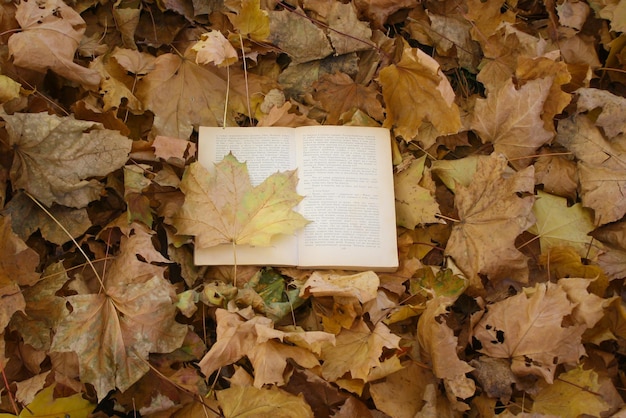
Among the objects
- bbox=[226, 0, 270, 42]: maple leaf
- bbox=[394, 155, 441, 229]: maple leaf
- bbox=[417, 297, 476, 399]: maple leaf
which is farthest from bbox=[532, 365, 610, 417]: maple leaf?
bbox=[226, 0, 270, 42]: maple leaf

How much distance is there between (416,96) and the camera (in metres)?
1.21

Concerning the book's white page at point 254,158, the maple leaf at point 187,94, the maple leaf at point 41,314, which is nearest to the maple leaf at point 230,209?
the book's white page at point 254,158

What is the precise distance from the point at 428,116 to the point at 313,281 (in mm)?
428

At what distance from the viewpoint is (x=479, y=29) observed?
1354 millimetres

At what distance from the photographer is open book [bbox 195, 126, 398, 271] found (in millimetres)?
1176

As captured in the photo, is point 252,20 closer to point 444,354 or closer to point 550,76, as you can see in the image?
point 550,76

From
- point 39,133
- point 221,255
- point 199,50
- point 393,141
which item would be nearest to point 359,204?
point 393,141

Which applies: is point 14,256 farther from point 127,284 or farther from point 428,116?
point 428,116

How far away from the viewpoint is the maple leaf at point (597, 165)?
1210 mm

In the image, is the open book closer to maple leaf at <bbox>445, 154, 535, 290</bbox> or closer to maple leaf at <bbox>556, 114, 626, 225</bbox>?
maple leaf at <bbox>445, 154, 535, 290</bbox>

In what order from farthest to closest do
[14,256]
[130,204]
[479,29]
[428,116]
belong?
[479,29] → [428,116] → [130,204] → [14,256]

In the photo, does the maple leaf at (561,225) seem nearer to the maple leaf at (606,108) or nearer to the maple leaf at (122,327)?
the maple leaf at (606,108)

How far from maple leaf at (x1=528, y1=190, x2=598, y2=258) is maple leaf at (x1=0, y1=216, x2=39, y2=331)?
981 mm

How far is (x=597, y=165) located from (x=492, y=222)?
289mm
